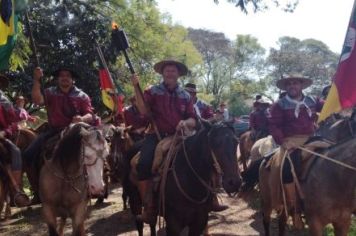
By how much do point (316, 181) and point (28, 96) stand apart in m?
12.1

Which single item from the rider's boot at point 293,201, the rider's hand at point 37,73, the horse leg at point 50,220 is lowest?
the rider's boot at point 293,201

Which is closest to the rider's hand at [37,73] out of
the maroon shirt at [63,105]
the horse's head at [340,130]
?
the maroon shirt at [63,105]

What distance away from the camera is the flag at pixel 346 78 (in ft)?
17.8

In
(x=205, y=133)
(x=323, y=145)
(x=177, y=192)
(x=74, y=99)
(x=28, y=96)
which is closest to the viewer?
(x=205, y=133)

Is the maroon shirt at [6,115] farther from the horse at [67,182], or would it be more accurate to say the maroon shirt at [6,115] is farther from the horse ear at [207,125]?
the horse ear at [207,125]

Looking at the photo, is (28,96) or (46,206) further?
(28,96)

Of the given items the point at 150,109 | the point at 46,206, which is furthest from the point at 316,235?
the point at 46,206

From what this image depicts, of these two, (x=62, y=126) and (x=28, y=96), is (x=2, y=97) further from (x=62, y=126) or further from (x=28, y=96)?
(x=28, y=96)

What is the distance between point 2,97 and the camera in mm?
7152

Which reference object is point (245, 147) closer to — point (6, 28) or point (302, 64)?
point (6, 28)

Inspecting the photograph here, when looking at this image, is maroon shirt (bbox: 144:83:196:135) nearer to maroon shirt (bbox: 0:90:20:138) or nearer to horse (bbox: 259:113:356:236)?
horse (bbox: 259:113:356:236)

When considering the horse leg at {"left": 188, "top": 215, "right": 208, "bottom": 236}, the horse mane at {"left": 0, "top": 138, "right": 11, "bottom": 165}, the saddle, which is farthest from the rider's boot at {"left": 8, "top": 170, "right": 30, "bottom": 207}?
the horse leg at {"left": 188, "top": 215, "right": 208, "bottom": 236}

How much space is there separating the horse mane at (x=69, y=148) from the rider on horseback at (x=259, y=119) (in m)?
8.76

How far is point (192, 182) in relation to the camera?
543 cm
